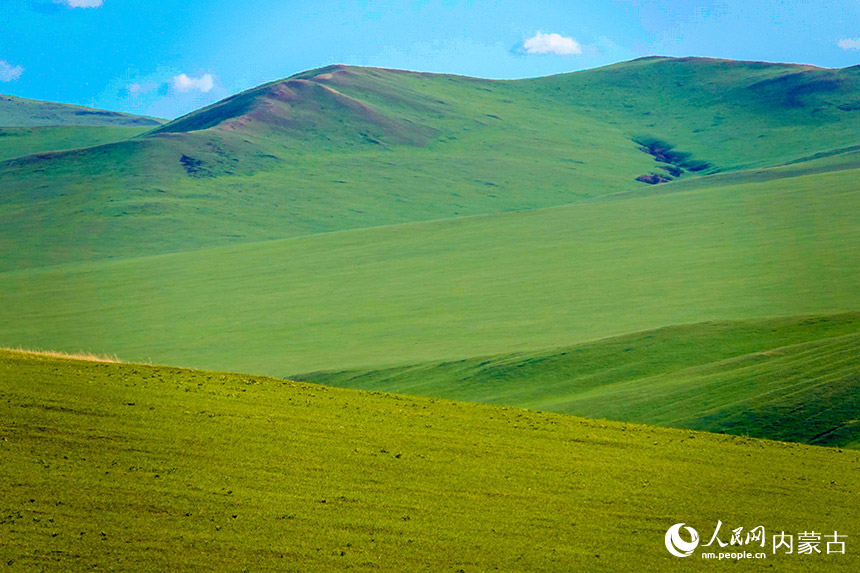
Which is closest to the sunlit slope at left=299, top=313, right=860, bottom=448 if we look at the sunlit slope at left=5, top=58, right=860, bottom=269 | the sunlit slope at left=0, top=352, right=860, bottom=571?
the sunlit slope at left=0, top=352, right=860, bottom=571

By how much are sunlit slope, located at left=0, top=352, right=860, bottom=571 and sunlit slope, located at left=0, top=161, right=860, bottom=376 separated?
23900 mm

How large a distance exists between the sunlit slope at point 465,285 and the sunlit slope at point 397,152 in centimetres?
1705

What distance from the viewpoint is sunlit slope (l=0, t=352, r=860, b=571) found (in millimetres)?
11023

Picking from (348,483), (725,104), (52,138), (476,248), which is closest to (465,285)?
(476,248)

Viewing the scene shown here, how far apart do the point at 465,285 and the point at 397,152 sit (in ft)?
221

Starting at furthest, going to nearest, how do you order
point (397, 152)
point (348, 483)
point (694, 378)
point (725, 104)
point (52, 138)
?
1. point (52, 138)
2. point (725, 104)
3. point (397, 152)
4. point (694, 378)
5. point (348, 483)

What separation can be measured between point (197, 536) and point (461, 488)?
4.19 meters

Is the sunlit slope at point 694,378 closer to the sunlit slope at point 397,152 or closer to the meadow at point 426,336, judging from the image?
the meadow at point 426,336

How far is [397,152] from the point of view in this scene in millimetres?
124875

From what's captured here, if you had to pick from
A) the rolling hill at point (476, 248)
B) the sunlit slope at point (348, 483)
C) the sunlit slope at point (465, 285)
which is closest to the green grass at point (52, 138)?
the rolling hill at point (476, 248)

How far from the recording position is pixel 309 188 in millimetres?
108750

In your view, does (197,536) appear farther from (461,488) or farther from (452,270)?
(452,270)

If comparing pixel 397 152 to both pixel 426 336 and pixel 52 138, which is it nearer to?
pixel 426 336

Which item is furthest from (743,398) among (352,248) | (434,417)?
(352,248)
